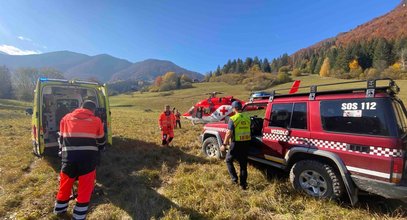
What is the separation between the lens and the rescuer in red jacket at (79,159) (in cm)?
394

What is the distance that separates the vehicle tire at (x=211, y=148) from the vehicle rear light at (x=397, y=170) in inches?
171

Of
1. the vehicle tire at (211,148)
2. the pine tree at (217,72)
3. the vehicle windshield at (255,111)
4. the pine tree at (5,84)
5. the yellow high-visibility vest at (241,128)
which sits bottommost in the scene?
the vehicle tire at (211,148)

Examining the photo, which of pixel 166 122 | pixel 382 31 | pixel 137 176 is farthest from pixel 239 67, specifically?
pixel 137 176

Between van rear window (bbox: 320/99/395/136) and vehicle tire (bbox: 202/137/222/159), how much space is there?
11.5 feet

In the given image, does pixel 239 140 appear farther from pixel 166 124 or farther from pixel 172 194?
pixel 166 124

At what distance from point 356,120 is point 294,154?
1360 millimetres

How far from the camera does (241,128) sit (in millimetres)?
5215

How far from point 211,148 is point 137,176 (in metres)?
2.52

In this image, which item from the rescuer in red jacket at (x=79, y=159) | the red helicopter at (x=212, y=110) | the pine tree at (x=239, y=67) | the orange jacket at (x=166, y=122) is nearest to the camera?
the rescuer in red jacket at (x=79, y=159)

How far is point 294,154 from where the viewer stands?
4.88 meters

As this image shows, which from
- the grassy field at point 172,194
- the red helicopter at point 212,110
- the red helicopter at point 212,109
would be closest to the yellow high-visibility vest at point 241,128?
the grassy field at point 172,194

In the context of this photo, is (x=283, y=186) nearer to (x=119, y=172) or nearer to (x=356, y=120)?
(x=356, y=120)

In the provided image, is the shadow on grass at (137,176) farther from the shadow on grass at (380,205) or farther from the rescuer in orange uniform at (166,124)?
the shadow on grass at (380,205)

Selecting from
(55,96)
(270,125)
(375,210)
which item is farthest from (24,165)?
(375,210)
